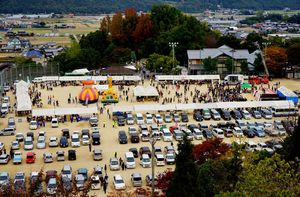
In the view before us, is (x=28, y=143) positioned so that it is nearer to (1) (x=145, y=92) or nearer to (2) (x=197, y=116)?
(2) (x=197, y=116)

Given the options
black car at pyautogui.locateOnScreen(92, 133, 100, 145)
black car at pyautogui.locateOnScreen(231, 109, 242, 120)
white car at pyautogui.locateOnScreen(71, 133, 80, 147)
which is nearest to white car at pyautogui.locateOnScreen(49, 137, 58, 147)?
white car at pyautogui.locateOnScreen(71, 133, 80, 147)

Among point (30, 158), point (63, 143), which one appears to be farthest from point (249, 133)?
point (30, 158)

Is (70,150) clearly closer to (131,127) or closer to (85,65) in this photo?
(131,127)

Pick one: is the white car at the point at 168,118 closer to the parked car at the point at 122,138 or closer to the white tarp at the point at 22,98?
the parked car at the point at 122,138

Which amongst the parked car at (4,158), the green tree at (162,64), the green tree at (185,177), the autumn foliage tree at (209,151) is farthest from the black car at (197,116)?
the green tree at (185,177)

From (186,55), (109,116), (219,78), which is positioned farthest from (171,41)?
(109,116)

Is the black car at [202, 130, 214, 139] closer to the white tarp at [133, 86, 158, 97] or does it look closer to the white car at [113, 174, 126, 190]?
the white car at [113, 174, 126, 190]

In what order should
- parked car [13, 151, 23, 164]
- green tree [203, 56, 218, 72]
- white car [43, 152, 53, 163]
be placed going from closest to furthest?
1. parked car [13, 151, 23, 164]
2. white car [43, 152, 53, 163]
3. green tree [203, 56, 218, 72]
